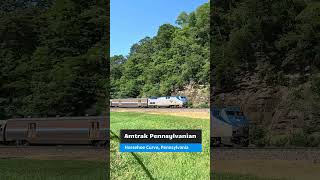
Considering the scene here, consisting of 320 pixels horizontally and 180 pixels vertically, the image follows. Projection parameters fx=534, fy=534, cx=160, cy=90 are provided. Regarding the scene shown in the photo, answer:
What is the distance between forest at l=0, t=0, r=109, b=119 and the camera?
2547cm

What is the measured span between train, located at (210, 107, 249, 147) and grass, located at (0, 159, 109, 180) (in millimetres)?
4665

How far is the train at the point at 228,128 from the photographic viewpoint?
1983 cm

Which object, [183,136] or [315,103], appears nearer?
[183,136]

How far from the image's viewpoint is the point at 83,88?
83.6ft

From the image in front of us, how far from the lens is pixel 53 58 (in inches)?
1088

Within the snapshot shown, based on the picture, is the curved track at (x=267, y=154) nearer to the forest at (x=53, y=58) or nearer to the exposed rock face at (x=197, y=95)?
the exposed rock face at (x=197, y=95)

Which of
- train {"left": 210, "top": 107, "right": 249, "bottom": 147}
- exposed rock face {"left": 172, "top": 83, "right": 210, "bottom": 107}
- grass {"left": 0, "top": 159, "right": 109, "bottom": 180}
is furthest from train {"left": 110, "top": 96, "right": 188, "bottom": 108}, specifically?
train {"left": 210, "top": 107, "right": 249, "bottom": 147}

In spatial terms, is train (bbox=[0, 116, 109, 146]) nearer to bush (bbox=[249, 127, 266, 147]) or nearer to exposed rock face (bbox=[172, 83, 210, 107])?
bush (bbox=[249, 127, 266, 147])

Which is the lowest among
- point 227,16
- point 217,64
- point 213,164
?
point 213,164

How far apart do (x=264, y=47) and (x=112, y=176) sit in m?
18.0

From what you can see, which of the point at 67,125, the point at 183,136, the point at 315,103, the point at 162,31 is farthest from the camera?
the point at 315,103

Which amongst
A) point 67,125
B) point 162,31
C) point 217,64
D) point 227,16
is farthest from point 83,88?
point 162,31

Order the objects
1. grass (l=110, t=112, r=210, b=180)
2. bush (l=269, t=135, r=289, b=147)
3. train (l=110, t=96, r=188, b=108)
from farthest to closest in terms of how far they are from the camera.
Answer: bush (l=269, t=135, r=289, b=147) < train (l=110, t=96, r=188, b=108) < grass (l=110, t=112, r=210, b=180)

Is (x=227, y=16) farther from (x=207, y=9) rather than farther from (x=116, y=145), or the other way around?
(x=116, y=145)
